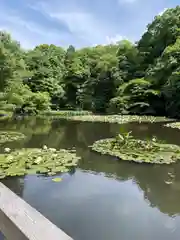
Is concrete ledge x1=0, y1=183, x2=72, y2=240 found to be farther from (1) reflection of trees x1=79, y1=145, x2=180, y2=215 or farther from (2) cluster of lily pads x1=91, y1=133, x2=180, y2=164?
(2) cluster of lily pads x1=91, y1=133, x2=180, y2=164

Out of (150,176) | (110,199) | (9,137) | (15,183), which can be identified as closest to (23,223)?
(110,199)

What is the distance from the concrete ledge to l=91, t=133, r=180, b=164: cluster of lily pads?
652 cm

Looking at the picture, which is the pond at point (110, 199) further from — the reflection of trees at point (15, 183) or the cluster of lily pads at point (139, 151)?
the cluster of lily pads at point (139, 151)

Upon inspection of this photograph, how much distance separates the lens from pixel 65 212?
4.52 m

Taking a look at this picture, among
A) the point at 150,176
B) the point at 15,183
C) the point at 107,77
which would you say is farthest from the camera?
the point at 107,77

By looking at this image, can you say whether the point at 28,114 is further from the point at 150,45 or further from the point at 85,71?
the point at 150,45

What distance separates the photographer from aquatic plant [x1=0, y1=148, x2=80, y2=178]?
20.9ft

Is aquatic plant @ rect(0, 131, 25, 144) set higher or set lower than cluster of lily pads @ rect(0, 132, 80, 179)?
lower

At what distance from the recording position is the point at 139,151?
8.15m

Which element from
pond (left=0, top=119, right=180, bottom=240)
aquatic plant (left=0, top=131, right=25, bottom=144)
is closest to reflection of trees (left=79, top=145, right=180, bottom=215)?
pond (left=0, top=119, right=180, bottom=240)

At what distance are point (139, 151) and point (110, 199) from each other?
3224mm

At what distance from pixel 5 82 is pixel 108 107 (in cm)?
1101

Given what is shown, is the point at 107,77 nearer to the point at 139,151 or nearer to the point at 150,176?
the point at 139,151

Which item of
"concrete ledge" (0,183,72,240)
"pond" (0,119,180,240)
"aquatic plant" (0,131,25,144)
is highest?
"concrete ledge" (0,183,72,240)
